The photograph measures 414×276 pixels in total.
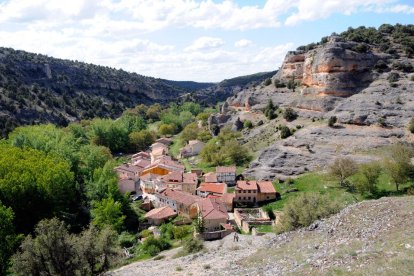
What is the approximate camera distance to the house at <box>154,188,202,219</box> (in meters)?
61.8

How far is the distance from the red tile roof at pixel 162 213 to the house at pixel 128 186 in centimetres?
1565

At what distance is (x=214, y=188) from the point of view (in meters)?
69.9

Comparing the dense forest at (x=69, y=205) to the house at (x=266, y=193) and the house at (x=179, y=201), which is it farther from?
the house at (x=266, y=193)

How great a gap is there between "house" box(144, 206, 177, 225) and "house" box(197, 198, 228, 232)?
5027mm

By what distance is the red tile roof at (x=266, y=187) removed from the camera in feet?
209

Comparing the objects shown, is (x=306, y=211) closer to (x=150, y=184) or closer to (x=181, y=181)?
(x=181, y=181)

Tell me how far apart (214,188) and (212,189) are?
0.36 m

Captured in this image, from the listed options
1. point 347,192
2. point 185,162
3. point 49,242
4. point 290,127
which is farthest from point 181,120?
point 49,242

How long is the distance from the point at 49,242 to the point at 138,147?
88.4 metres

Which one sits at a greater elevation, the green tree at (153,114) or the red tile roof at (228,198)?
the green tree at (153,114)

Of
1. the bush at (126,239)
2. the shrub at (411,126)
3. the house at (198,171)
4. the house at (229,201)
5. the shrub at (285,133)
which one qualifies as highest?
the shrub at (411,126)

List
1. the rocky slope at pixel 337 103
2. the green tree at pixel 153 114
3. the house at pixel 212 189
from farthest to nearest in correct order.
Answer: the green tree at pixel 153 114
the rocky slope at pixel 337 103
the house at pixel 212 189

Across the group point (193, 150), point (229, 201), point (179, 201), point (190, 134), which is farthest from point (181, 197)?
point (190, 134)

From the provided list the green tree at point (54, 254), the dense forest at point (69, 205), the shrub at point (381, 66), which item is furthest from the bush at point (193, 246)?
the shrub at point (381, 66)
